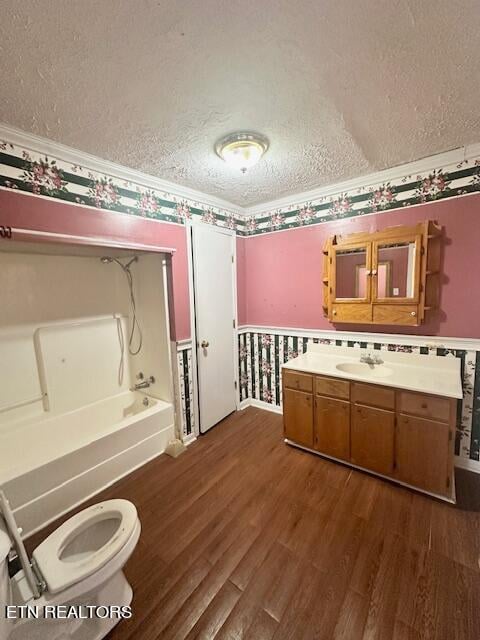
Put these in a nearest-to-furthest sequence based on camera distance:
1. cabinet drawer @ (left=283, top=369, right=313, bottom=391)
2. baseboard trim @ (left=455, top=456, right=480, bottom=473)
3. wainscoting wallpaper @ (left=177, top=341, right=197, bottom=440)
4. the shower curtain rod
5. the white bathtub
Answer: the shower curtain rod
the white bathtub
baseboard trim @ (left=455, top=456, right=480, bottom=473)
cabinet drawer @ (left=283, top=369, right=313, bottom=391)
wainscoting wallpaper @ (left=177, top=341, right=197, bottom=440)

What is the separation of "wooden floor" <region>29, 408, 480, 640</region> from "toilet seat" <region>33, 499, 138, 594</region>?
0.27 meters

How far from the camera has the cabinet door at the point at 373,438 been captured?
1.97m

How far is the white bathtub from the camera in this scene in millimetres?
1708

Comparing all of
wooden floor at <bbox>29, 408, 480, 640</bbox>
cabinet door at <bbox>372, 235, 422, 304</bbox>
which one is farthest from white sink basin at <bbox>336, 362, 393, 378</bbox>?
wooden floor at <bbox>29, 408, 480, 640</bbox>

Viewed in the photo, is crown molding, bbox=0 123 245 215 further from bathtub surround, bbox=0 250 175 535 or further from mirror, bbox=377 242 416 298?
mirror, bbox=377 242 416 298

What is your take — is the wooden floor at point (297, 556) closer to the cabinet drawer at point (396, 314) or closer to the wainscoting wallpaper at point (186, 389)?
the wainscoting wallpaper at point (186, 389)

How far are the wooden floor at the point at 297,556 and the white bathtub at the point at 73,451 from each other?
7.0 inches

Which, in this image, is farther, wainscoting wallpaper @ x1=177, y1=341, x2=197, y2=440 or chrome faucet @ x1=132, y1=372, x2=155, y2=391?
chrome faucet @ x1=132, y1=372, x2=155, y2=391

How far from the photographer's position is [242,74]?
1.19m

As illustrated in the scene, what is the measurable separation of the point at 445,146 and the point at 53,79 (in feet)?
7.59

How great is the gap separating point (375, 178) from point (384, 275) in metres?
0.82

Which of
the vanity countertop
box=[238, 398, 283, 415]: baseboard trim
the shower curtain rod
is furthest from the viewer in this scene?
box=[238, 398, 283, 415]: baseboard trim

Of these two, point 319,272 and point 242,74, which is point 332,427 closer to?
point 319,272

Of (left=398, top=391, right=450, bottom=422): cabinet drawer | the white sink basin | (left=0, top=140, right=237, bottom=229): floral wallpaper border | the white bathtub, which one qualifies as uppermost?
(left=0, top=140, right=237, bottom=229): floral wallpaper border
